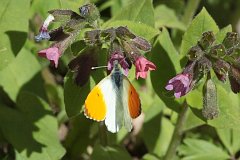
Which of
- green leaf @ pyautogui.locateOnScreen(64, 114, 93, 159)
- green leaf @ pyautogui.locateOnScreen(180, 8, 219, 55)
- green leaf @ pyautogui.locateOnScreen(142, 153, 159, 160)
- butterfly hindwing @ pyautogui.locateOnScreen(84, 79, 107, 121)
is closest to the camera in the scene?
butterfly hindwing @ pyautogui.locateOnScreen(84, 79, 107, 121)

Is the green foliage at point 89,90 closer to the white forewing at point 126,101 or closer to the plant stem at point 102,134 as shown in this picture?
the plant stem at point 102,134

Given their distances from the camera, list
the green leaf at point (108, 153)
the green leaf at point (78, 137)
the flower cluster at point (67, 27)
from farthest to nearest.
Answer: the green leaf at point (78, 137) < the green leaf at point (108, 153) < the flower cluster at point (67, 27)

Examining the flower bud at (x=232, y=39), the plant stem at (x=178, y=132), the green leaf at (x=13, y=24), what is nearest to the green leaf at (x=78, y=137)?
the plant stem at (x=178, y=132)

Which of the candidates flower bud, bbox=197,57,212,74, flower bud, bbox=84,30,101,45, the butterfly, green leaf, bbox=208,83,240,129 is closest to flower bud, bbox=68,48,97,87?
flower bud, bbox=84,30,101,45

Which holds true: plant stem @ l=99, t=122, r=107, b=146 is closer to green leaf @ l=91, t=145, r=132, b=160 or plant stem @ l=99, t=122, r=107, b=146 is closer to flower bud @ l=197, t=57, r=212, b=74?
green leaf @ l=91, t=145, r=132, b=160

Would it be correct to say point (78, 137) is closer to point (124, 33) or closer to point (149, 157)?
point (149, 157)

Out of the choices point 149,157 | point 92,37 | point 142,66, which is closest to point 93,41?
point 92,37
